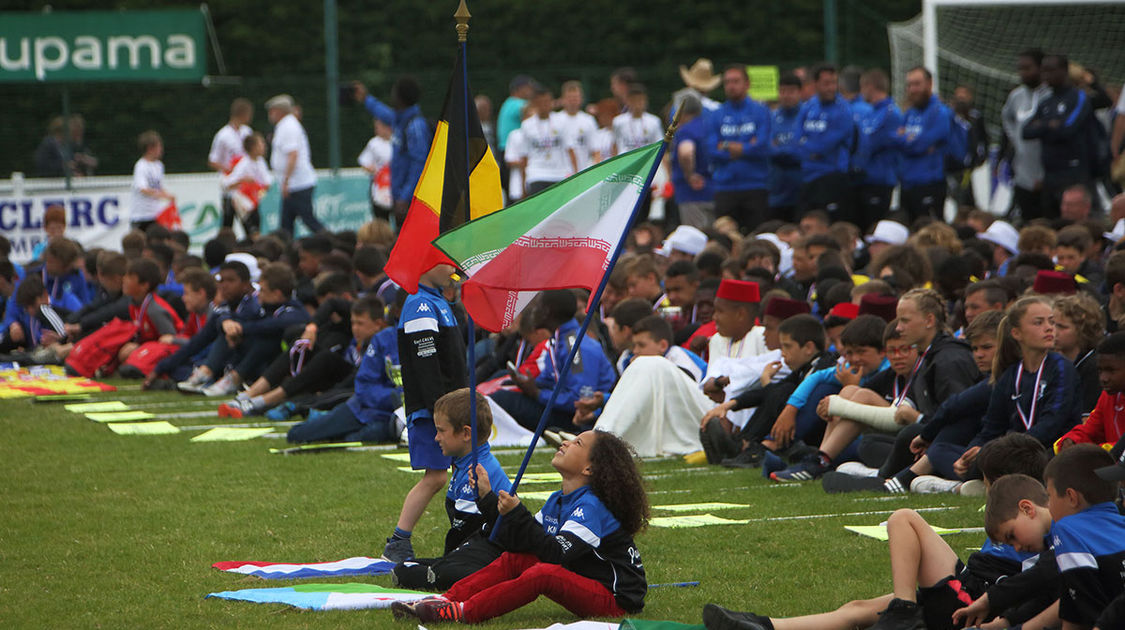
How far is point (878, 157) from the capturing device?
61.5ft

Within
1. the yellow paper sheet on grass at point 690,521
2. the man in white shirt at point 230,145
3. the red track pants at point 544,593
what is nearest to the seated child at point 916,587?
the red track pants at point 544,593

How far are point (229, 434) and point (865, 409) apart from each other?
Answer: 5.51 metres

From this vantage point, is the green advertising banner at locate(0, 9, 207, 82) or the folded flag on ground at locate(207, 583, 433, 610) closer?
the folded flag on ground at locate(207, 583, 433, 610)

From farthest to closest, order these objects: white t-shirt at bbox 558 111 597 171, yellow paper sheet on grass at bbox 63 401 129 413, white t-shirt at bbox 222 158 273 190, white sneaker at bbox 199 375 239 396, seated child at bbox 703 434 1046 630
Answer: white t-shirt at bbox 222 158 273 190 → white t-shirt at bbox 558 111 597 171 → white sneaker at bbox 199 375 239 396 → yellow paper sheet on grass at bbox 63 401 129 413 → seated child at bbox 703 434 1046 630

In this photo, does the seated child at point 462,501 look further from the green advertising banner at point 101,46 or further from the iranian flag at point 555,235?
the green advertising banner at point 101,46

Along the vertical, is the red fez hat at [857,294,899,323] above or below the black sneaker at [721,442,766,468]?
above

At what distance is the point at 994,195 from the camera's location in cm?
2569

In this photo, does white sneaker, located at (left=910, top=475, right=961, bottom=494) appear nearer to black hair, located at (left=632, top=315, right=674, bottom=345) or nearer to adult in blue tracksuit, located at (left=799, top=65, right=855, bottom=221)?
black hair, located at (left=632, top=315, right=674, bottom=345)

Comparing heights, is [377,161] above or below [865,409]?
above

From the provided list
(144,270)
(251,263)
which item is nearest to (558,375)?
(251,263)

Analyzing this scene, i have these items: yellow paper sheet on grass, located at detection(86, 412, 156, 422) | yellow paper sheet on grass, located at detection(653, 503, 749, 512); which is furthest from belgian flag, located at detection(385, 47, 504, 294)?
yellow paper sheet on grass, located at detection(86, 412, 156, 422)

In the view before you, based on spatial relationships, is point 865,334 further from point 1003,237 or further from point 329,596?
point 329,596

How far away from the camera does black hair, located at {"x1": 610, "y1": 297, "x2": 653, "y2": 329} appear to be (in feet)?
40.4

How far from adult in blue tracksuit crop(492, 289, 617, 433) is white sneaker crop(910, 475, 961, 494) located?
3223 millimetres
